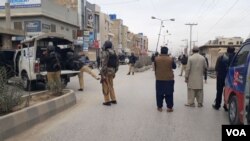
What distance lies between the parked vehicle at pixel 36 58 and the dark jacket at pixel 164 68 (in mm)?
5735

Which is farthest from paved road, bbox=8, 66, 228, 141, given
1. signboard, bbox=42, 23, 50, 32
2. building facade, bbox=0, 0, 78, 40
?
signboard, bbox=42, 23, 50, 32

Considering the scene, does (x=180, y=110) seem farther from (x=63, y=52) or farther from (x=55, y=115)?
(x=63, y=52)

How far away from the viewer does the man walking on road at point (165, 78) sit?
30.2 feet

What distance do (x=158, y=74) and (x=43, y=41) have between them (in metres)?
7.33

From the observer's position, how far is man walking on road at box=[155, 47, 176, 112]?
9219mm

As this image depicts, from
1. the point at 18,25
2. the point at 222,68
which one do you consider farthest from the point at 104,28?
the point at 222,68

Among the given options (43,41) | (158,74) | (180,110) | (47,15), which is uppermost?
(47,15)

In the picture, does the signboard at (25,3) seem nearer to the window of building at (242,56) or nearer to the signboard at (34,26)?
the signboard at (34,26)

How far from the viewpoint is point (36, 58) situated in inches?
558

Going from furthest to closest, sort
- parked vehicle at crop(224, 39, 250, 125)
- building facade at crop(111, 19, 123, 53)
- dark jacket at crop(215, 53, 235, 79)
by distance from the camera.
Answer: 1. building facade at crop(111, 19, 123, 53)
2. dark jacket at crop(215, 53, 235, 79)
3. parked vehicle at crop(224, 39, 250, 125)

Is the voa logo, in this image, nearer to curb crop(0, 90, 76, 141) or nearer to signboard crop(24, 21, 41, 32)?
curb crop(0, 90, 76, 141)

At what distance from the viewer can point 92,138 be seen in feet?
21.0

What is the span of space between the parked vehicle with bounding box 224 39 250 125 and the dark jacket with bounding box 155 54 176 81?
5.20ft

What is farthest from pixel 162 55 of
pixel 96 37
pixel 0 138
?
pixel 96 37
